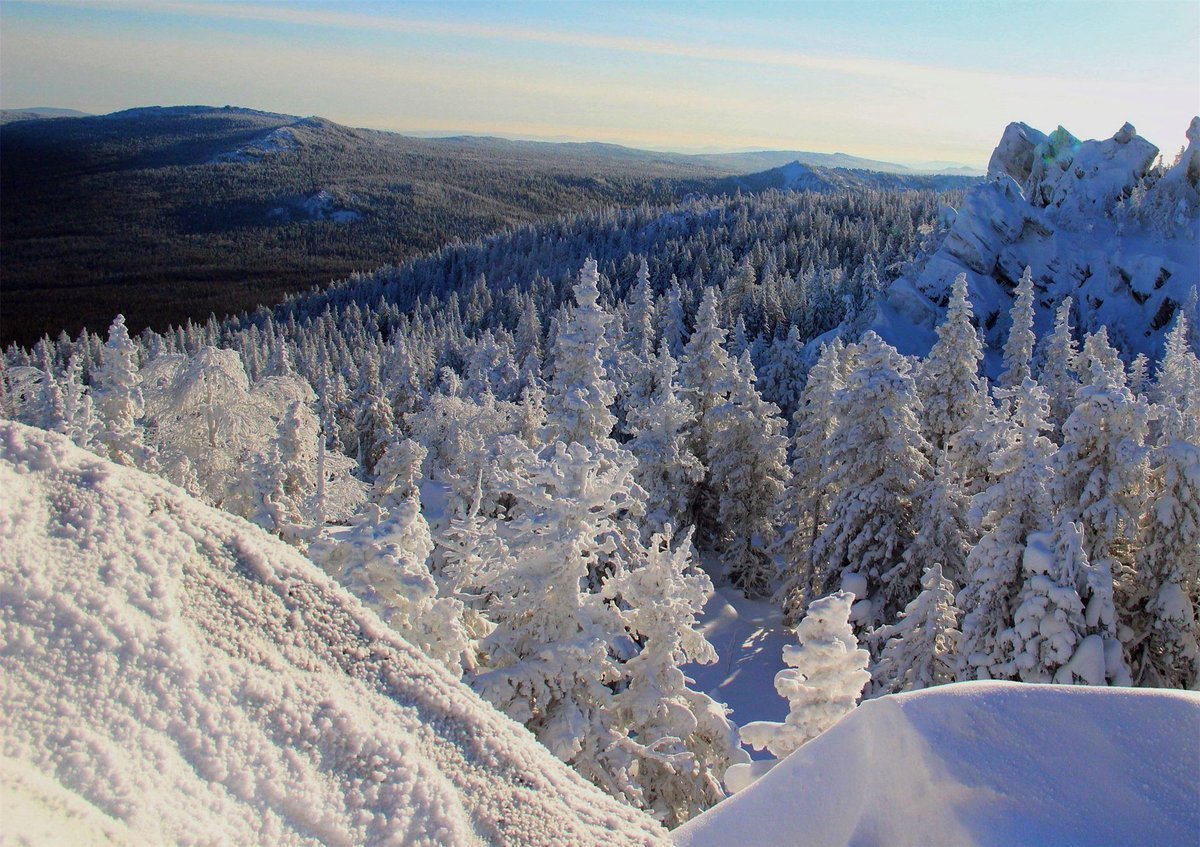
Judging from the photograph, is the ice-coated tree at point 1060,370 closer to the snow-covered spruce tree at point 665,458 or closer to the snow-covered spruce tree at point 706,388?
the snow-covered spruce tree at point 706,388

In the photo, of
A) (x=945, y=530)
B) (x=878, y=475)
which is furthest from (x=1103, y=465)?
(x=878, y=475)

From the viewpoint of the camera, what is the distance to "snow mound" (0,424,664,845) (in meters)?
2.00

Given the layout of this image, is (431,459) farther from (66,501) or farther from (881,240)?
(881,240)

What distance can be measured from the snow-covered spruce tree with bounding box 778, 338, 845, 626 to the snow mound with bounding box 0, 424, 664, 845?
23621 millimetres

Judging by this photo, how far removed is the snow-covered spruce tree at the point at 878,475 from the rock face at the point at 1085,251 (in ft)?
133

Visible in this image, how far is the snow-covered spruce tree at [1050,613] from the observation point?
1415 cm

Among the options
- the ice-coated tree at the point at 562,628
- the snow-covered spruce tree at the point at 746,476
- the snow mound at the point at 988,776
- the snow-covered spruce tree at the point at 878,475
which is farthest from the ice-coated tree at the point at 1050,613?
the snow-covered spruce tree at the point at 746,476

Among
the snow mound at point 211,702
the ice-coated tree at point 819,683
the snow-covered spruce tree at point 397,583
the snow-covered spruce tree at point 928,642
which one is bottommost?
the snow-covered spruce tree at point 928,642

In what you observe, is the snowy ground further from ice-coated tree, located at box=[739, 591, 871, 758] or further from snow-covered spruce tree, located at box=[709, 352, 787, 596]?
ice-coated tree, located at box=[739, 591, 871, 758]

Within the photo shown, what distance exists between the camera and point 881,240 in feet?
331

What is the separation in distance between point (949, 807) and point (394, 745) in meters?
2.71

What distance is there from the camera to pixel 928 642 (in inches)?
643

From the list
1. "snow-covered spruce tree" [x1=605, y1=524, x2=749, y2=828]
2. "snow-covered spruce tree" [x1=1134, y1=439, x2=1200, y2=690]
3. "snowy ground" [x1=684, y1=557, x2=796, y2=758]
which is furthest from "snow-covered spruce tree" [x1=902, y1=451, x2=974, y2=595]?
"snow-covered spruce tree" [x1=605, y1=524, x2=749, y2=828]

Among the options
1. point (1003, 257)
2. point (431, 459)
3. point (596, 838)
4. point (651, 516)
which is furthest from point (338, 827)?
point (1003, 257)
